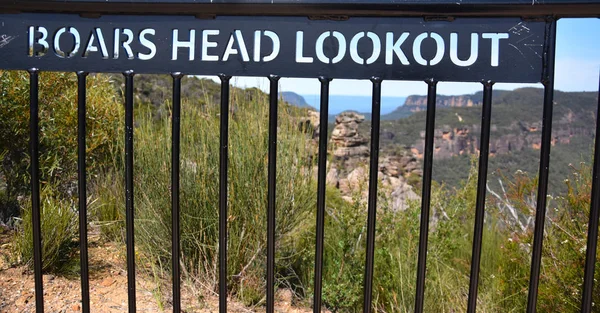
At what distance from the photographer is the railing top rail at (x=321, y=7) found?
5.17 feet

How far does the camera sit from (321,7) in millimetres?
1658

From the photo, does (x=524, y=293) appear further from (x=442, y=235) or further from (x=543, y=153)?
(x=543, y=153)

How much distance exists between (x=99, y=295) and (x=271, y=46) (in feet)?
9.25

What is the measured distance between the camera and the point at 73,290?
4.04 m

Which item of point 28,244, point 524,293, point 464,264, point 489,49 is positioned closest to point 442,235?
point 464,264

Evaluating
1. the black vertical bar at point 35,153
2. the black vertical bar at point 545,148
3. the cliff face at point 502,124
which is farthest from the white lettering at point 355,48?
the cliff face at point 502,124

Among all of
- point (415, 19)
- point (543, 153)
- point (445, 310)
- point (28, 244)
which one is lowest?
point (445, 310)

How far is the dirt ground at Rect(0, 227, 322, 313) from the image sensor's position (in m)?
3.73

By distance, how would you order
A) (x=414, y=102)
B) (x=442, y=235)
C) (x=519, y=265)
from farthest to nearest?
(x=414, y=102), (x=442, y=235), (x=519, y=265)

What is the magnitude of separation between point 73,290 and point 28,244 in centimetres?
53

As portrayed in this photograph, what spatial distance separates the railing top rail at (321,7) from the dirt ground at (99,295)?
237cm

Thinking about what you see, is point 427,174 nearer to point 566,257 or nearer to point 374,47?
point 374,47

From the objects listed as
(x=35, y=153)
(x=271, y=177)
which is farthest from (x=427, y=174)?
(x=35, y=153)

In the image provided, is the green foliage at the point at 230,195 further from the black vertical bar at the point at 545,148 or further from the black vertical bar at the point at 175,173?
the black vertical bar at the point at 545,148
